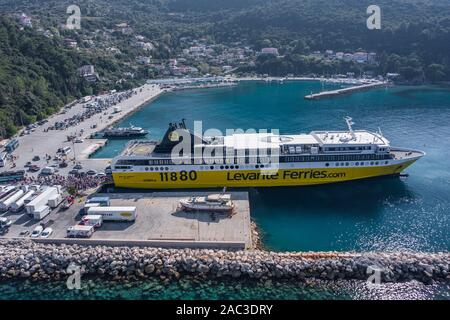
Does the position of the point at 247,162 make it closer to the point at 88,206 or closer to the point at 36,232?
the point at 88,206

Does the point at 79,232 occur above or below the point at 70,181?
below

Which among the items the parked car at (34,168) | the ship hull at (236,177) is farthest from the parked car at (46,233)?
the parked car at (34,168)

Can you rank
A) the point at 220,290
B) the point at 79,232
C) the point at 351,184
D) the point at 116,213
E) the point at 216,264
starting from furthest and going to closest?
the point at 351,184
the point at 116,213
the point at 79,232
the point at 216,264
the point at 220,290

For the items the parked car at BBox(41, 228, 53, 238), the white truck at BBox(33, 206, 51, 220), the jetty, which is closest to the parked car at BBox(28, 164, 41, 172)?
the white truck at BBox(33, 206, 51, 220)

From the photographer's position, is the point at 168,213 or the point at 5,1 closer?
the point at 168,213

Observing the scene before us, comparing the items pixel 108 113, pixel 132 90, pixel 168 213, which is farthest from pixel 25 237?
pixel 132 90

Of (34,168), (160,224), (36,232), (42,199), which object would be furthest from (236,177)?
(34,168)

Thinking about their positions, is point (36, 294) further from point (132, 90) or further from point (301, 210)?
point (132, 90)
